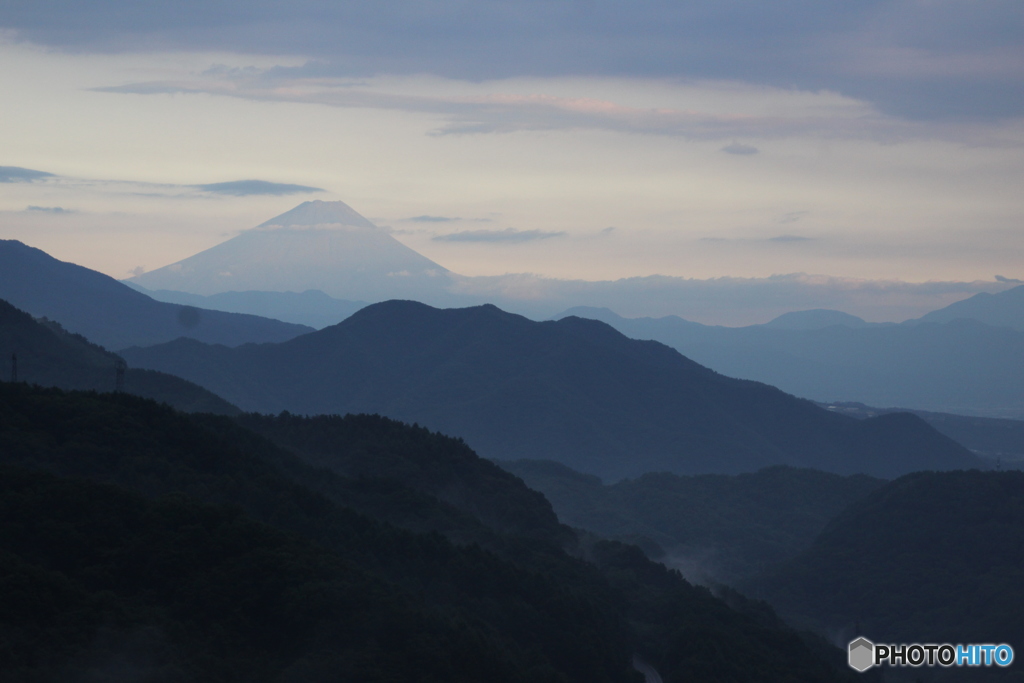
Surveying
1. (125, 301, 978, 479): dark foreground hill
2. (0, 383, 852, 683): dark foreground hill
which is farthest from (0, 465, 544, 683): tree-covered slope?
(125, 301, 978, 479): dark foreground hill

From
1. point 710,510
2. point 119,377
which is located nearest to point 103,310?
point 710,510

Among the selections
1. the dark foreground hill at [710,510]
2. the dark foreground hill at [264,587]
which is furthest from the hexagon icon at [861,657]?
the dark foreground hill at [710,510]

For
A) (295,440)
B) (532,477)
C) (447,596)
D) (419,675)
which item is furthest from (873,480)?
(419,675)

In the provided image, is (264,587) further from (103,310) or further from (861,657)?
(103,310)

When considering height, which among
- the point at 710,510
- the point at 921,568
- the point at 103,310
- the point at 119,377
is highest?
the point at 103,310

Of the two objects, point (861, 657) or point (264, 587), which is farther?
point (861, 657)

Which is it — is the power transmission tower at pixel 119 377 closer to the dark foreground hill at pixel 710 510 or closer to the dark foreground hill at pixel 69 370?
the dark foreground hill at pixel 69 370

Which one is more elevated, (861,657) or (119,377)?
(119,377)

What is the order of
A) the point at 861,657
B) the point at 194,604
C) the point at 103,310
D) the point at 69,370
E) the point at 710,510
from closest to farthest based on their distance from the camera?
1. the point at 194,604
2. the point at 861,657
3. the point at 69,370
4. the point at 710,510
5. the point at 103,310
